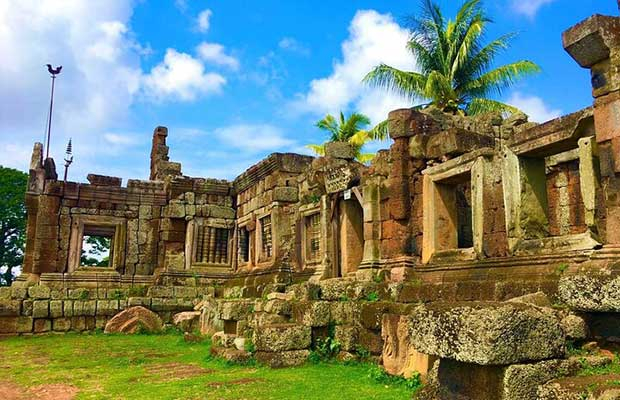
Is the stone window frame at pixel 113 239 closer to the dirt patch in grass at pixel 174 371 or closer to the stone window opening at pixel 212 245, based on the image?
the stone window opening at pixel 212 245

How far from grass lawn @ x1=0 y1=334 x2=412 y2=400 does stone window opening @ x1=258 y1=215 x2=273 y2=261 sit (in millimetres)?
5043

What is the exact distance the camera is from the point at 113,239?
63.0 feet

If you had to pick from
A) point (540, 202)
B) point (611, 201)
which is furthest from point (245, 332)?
point (611, 201)

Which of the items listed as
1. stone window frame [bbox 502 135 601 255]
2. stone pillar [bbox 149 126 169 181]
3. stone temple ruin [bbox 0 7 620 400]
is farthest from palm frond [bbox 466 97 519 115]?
stone window frame [bbox 502 135 601 255]

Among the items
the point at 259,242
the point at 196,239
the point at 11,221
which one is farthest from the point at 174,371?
the point at 11,221

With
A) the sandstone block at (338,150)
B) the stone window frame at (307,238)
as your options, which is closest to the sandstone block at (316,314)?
the stone window frame at (307,238)

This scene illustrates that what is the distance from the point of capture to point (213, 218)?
1956 centimetres

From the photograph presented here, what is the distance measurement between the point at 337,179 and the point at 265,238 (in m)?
5.48

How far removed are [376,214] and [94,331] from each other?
1065 cm

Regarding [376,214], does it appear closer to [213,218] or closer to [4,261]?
[213,218]

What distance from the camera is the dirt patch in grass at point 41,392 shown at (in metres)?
7.05

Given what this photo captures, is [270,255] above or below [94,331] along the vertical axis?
above

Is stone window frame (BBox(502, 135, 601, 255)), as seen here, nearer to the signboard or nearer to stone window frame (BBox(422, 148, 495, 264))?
stone window frame (BBox(422, 148, 495, 264))

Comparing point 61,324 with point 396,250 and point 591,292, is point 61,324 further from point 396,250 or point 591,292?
point 591,292
